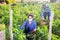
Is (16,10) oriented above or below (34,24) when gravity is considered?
above

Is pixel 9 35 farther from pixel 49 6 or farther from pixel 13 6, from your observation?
pixel 49 6

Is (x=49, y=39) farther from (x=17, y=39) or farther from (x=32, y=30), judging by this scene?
(x=17, y=39)

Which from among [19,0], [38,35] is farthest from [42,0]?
[38,35]

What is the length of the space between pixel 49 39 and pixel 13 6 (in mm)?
483

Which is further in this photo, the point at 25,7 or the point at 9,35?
the point at 25,7

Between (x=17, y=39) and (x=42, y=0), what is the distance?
1.55ft

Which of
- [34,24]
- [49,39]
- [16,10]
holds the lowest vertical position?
[49,39]

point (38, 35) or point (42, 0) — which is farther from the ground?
point (42, 0)

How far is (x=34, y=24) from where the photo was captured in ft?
6.43

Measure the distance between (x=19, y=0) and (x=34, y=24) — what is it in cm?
29

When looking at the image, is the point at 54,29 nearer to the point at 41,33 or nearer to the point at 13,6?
the point at 41,33

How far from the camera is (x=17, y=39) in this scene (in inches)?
75.0

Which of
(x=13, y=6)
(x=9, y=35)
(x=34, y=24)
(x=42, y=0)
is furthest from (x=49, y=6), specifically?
(x=9, y=35)

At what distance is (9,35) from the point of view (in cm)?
188
